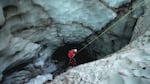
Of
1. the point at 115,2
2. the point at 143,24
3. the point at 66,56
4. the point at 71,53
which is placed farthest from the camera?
the point at 66,56

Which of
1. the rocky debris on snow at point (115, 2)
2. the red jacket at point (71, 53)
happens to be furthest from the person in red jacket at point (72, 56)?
the rocky debris on snow at point (115, 2)

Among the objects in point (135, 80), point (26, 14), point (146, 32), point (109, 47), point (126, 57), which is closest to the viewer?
point (135, 80)

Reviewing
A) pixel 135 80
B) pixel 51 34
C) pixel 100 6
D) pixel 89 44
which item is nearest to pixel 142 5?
pixel 100 6

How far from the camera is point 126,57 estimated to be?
6.72 feet

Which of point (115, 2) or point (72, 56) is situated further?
point (72, 56)

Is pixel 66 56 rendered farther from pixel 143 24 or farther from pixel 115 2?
pixel 143 24

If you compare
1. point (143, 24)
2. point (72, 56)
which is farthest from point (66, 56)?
point (143, 24)

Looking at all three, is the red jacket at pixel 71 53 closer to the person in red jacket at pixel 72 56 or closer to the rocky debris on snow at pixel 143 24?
the person in red jacket at pixel 72 56

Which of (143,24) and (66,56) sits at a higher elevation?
(143,24)

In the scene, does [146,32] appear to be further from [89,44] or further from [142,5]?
[89,44]

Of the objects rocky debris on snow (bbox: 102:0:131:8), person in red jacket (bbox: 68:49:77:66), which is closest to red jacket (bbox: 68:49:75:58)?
person in red jacket (bbox: 68:49:77:66)

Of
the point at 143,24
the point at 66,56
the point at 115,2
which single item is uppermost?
the point at 115,2

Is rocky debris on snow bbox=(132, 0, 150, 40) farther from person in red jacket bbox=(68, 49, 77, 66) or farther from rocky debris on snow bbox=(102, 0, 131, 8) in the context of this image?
person in red jacket bbox=(68, 49, 77, 66)

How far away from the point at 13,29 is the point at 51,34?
0.43 metres
